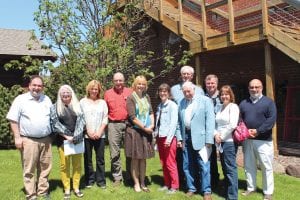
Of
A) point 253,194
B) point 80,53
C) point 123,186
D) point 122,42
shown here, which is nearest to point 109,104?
point 123,186

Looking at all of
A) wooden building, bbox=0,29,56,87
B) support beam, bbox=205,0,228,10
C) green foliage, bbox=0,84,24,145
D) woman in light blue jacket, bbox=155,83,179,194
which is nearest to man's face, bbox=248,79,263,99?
woman in light blue jacket, bbox=155,83,179,194

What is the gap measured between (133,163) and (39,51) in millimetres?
11599

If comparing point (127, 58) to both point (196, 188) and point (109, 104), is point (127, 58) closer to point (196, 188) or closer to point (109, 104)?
point (109, 104)

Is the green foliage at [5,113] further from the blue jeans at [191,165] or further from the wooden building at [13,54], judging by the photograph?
the blue jeans at [191,165]

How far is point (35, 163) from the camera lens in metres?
6.01

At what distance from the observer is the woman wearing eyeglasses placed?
19.7 feet

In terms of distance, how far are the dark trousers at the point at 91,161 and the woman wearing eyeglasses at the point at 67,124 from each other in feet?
0.99

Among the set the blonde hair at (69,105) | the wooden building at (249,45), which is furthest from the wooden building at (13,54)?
the blonde hair at (69,105)

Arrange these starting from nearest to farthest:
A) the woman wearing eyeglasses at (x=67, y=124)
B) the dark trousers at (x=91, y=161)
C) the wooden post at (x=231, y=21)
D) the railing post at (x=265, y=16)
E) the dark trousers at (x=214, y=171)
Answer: the woman wearing eyeglasses at (x=67, y=124) → the dark trousers at (x=91, y=161) → the dark trousers at (x=214, y=171) → the railing post at (x=265, y=16) → the wooden post at (x=231, y=21)

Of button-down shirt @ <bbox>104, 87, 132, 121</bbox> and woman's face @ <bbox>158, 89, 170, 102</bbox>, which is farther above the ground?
woman's face @ <bbox>158, 89, 170, 102</bbox>

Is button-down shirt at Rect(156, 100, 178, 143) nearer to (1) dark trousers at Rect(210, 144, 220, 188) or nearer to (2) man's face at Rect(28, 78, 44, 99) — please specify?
(1) dark trousers at Rect(210, 144, 220, 188)

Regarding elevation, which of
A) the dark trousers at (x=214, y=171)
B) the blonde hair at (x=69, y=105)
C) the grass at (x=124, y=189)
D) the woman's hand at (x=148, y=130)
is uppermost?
the blonde hair at (x=69, y=105)

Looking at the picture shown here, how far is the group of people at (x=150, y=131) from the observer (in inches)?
233

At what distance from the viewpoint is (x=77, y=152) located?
20.0ft
